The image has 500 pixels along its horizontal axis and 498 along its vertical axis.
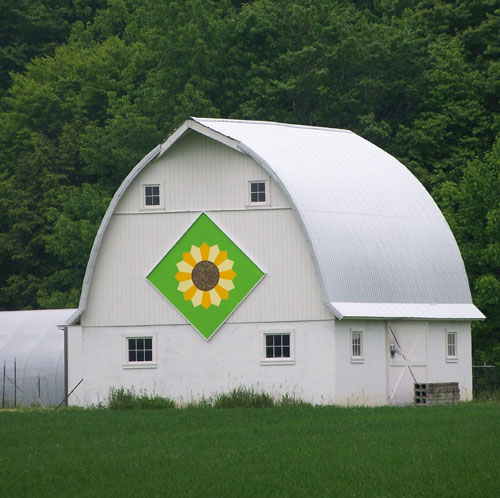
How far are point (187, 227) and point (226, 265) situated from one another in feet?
5.08

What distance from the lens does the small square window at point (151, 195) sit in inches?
1489

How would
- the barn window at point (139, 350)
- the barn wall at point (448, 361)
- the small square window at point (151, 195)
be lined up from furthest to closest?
the barn wall at point (448, 361), the small square window at point (151, 195), the barn window at point (139, 350)

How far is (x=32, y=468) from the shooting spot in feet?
74.2

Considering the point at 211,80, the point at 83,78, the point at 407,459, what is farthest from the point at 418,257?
the point at 83,78

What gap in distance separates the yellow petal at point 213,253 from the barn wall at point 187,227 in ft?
1.70

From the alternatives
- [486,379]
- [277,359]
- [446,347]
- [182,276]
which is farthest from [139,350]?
[486,379]

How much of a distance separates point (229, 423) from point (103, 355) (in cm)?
868

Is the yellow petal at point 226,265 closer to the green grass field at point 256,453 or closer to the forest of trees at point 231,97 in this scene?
the green grass field at point 256,453

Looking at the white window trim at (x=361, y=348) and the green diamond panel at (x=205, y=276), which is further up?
the green diamond panel at (x=205, y=276)

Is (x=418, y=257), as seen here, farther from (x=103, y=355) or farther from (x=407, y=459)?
(x=407, y=459)

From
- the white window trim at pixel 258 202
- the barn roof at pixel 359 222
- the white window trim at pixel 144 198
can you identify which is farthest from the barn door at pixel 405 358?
the white window trim at pixel 144 198

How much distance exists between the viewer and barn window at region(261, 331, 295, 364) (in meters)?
36.0

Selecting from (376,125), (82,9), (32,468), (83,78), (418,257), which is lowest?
(32,468)

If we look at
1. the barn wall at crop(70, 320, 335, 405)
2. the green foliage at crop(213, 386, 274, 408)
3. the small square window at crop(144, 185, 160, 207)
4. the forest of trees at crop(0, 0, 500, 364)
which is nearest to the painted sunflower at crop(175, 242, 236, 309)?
the barn wall at crop(70, 320, 335, 405)
